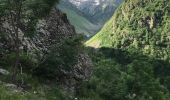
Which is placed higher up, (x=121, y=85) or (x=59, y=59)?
(x=59, y=59)

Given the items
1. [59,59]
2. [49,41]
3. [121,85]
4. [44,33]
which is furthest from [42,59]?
[121,85]

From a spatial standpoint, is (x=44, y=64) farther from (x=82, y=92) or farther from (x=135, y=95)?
(x=135, y=95)

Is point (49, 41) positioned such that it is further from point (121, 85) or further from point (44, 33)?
point (121, 85)

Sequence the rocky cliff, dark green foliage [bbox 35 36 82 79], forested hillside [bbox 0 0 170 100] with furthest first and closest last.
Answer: the rocky cliff
dark green foliage [bbox 35 36 82 79]
forested hillside [bbox 0 0 170 100]

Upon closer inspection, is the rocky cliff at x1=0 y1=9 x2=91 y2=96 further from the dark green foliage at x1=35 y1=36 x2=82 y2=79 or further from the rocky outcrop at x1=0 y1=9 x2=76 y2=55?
the dark green foliage at x1=35 y1=36 x2=82 y2=79

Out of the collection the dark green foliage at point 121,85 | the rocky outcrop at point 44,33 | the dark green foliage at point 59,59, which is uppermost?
the rocky outcrop at point 44,33

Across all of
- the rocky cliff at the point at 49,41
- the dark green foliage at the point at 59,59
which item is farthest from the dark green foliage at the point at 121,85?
the dark green foliage at the point at 59,59

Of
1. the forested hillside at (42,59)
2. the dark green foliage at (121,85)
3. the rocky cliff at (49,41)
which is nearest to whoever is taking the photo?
the forested hillside at (42,59)

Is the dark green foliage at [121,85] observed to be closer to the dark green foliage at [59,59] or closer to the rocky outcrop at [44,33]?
the dark green foliage at [59,59]

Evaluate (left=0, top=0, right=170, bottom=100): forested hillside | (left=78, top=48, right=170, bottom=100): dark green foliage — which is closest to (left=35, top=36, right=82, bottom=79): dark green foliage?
(left=0, top=0, right=170, bottom=100): forested hillside

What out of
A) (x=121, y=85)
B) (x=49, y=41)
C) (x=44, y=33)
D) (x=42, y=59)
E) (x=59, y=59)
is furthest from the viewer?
(x=121, y=85)

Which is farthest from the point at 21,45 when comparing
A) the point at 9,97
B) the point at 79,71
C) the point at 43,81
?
the point at 9,97

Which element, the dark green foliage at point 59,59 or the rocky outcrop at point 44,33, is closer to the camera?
the dark green foliage at point 59,59

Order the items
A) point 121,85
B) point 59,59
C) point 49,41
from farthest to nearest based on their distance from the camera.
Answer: point 121,85 < point 49,41 < point 59,59
